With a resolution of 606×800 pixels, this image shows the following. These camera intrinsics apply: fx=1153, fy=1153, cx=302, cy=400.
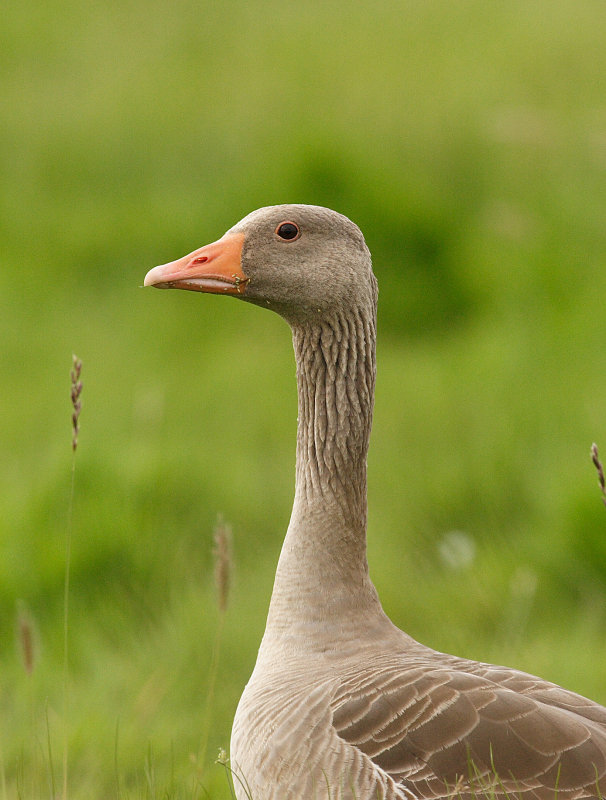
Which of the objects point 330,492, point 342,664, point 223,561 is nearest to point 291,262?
point 330,492

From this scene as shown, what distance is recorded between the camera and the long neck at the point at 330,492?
3891 millimetres

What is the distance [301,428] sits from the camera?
4.29 meters

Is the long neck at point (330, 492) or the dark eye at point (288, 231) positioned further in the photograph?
the dark eye at point (288, 231)

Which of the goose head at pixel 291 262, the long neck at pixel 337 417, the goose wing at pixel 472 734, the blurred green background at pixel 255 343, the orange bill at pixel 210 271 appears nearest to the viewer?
the goose wing at pixel 472 734

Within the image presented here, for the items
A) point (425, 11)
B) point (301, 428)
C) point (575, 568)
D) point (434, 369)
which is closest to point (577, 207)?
point (434, 369)

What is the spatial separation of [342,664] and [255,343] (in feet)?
21.3

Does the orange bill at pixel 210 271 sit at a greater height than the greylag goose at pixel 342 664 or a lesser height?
greater

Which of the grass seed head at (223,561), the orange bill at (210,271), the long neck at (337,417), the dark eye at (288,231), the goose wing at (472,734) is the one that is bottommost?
the goose wing at (472,734)

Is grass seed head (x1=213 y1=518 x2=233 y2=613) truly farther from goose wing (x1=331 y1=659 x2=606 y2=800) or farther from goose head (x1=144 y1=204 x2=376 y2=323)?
goose head (x1=144 y1=204 x2=376 y2=323)

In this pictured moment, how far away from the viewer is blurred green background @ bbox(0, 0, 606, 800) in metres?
6.14

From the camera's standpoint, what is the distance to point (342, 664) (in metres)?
3.70

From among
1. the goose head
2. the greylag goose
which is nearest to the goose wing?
the greylag goose

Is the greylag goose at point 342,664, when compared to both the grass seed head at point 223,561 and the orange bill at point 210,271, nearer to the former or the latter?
the orange bill at point 210,271

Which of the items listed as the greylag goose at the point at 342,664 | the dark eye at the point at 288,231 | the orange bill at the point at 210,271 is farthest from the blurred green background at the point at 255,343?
the dark eye at the point at 288,231
